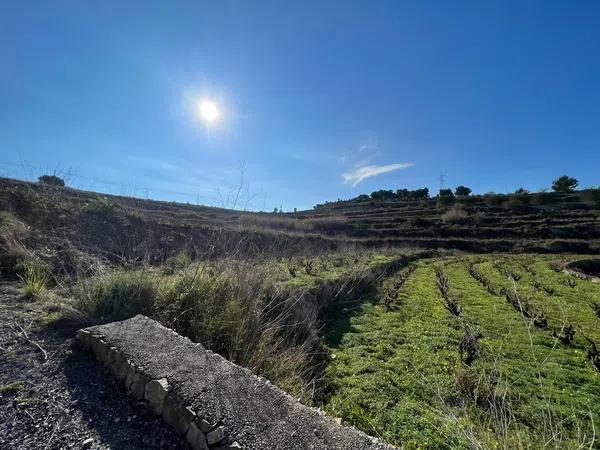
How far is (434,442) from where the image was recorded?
9.50 ft

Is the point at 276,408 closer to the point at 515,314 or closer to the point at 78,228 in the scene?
the point at 515,314

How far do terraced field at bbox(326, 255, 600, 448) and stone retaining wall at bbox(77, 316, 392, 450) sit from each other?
84 cm

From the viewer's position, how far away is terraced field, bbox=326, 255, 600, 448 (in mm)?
2861

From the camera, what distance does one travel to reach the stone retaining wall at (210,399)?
1835 millimetres

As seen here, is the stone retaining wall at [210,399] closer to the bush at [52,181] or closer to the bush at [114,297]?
the bush at [114,297]

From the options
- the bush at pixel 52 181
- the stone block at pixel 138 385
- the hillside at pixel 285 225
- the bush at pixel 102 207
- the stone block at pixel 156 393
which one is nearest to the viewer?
the stone block at pixel 156 393

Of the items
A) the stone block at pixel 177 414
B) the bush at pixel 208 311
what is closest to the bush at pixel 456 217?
the bush at pixel 208 311

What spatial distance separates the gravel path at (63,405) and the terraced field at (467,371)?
1984 millimetres

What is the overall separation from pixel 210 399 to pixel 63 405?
102cm

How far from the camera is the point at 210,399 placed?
2078 millimetres

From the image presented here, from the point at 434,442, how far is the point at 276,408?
5.91ft

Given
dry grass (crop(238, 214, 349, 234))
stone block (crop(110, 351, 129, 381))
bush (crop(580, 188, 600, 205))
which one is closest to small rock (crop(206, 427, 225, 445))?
stone block (crop(110, 351, 129, 381))

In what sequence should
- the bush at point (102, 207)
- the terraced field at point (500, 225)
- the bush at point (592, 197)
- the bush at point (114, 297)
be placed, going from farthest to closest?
1. the bush at point (592, 197)
2. the terraced field at point (500, 225)
3. the bush at point (102, 207)
4. the bush at point (114, 297)

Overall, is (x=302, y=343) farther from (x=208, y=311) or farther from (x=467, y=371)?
(x=467, y=371)
